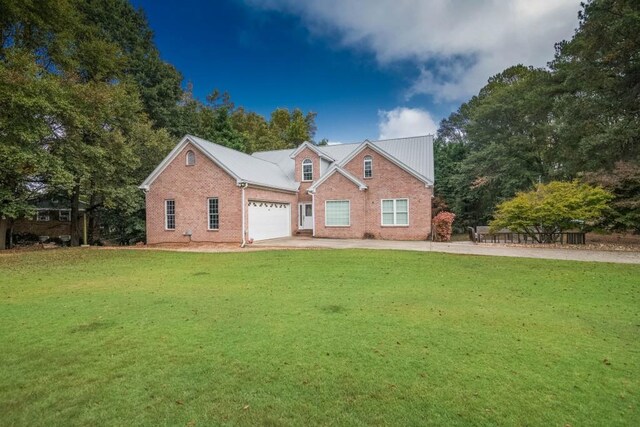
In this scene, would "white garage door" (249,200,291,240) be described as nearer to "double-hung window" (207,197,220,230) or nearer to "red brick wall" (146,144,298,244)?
"red brick wall" (146,144,298,244)

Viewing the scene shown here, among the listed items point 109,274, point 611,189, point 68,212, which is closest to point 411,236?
point 611,189

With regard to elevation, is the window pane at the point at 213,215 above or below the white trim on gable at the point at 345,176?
below

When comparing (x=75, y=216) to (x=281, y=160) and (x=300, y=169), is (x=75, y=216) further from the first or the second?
(x=300, y=169)

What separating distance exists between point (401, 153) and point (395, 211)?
607cm

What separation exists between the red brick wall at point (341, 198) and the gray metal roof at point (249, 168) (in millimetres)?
2973

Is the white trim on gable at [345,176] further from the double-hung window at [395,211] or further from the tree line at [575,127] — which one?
the tree line at [575,127]

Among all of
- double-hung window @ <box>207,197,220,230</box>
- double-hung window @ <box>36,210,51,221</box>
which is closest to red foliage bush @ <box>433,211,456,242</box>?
double-hung window @ <box>207,197,220,230</box>

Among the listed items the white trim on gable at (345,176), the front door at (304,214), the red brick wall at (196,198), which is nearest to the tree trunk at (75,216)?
the red brick wall at (196,198)

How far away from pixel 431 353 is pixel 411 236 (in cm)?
1805

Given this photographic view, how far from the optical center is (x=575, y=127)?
20.9 metres

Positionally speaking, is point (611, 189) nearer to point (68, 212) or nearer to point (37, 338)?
point (37, 338)

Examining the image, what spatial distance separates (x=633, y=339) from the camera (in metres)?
5.29

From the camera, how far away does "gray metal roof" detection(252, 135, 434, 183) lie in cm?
2447

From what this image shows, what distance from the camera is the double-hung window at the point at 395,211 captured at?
887 inches
